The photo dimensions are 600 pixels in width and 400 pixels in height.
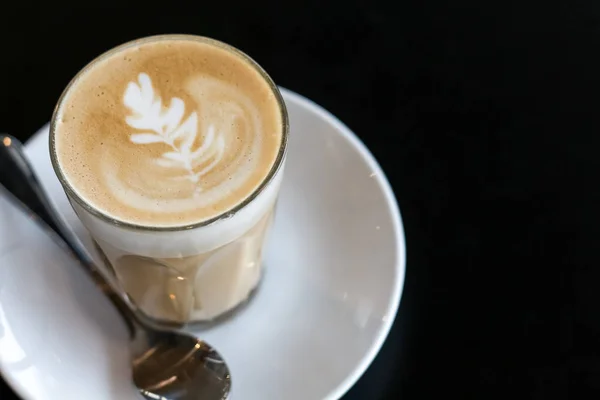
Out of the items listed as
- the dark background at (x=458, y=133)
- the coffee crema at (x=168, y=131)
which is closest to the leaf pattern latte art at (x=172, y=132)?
the coffee crema at (x=168, y=131)

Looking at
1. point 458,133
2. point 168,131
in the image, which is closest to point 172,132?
point 168,131

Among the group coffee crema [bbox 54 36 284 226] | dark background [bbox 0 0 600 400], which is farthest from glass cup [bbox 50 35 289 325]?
dark background [bbox 0 0 600 400]

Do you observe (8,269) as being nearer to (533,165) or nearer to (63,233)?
(63,233)

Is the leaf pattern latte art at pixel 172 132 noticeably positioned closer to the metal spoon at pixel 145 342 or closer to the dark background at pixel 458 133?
the metal spoon at pixel 145 342

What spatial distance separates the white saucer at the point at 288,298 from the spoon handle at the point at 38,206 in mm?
17

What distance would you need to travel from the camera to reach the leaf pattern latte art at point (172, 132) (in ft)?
2.87

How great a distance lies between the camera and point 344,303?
102cm

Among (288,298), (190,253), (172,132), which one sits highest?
(172,132)

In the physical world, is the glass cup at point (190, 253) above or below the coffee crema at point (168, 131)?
below

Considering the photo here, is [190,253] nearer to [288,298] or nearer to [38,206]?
[288,298]

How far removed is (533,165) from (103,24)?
101cm

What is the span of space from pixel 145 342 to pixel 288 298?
0.25 m

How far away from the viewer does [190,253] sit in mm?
879

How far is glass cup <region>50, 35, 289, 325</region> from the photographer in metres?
0.83
